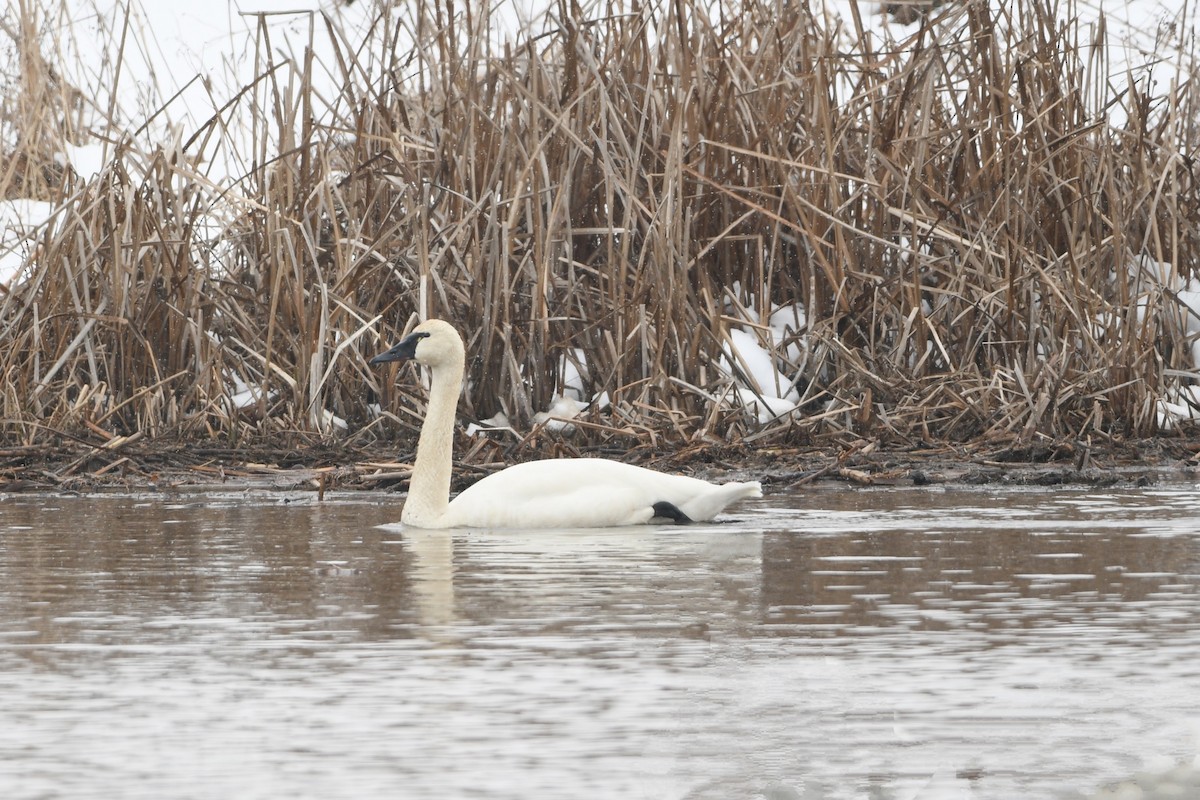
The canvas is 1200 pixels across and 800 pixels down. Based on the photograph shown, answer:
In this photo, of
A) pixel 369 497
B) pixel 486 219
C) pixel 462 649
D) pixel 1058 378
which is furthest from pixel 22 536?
pixel 1058 378

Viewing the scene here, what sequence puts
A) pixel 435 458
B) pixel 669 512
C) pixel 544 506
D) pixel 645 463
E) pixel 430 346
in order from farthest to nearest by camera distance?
pixel 645 463, pixel 430 346, pixel 435 458, pixel 669 512, pixel 544 506

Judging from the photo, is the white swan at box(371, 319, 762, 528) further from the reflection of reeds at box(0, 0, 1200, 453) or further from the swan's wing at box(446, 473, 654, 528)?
the reflection of reeds at box(0, 0, 1200, 453)

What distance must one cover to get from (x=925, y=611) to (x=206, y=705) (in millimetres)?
1811

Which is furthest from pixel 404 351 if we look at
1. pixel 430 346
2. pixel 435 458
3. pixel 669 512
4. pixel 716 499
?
pixel 716 499

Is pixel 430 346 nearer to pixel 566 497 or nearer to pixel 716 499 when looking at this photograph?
pixel 566 497

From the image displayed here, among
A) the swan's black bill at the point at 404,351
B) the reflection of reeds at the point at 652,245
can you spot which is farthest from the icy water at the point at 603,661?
the reflection of reeds at the point at 652,245

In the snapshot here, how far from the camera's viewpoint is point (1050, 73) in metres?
10.8

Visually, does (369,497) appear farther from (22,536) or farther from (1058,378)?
(1058,378)

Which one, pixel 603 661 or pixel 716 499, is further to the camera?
pixel 716 499

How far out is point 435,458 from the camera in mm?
7992

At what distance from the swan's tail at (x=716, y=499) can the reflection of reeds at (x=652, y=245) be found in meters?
1.69

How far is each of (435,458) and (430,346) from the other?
618 millimetres

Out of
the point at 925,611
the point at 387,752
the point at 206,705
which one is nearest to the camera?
the point at 387,752

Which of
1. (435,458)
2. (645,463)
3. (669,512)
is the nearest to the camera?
(669,512)
